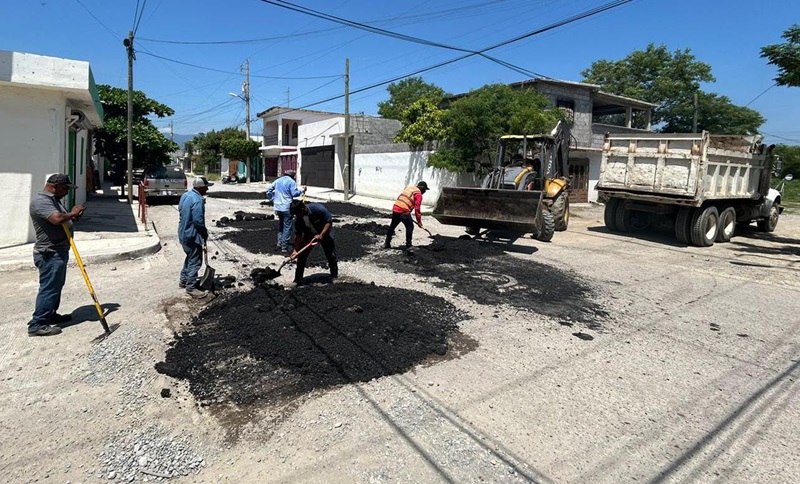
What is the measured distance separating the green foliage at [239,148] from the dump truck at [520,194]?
32.1 meters

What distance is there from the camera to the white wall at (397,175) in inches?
838

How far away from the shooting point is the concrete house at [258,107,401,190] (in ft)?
102

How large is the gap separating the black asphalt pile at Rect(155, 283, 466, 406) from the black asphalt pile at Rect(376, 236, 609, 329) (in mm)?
1137

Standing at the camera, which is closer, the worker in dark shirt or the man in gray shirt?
the man in gray shirt

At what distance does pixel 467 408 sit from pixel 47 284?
4355 mm

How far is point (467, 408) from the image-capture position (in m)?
3.79

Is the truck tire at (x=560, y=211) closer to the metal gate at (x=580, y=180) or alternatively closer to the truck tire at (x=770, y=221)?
the truck tire at (x=770, y=221)

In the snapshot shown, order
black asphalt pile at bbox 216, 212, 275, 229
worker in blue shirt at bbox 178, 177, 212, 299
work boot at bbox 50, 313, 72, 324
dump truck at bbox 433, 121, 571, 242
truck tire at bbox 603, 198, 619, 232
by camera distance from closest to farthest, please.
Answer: work boot at bbox 50, 313, 72, 324
worker in blue shirt at bbox 178, 177, 212, 299
dump truck at bbox 433, 121, 571, 242
black asphalt pile at bbox 216, 212, 275, 229
truck tire at bbox 603, 198, 619, 232

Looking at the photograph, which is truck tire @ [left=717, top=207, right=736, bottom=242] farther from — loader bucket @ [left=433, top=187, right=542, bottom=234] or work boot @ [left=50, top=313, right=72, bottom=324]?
work boot @ [left=50, top=313, right=72, bottom=324]

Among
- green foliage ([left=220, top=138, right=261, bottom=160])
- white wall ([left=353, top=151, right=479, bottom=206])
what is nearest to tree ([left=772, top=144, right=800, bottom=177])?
white wall ([left=353, top=151, right=479, bottom=206])

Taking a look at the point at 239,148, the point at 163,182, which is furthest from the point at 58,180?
the point at 239,148

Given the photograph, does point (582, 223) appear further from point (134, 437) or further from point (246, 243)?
point (134, 437)

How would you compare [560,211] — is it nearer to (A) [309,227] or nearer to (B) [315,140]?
(A) [309,227]

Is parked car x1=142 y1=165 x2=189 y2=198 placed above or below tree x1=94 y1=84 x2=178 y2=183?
below
